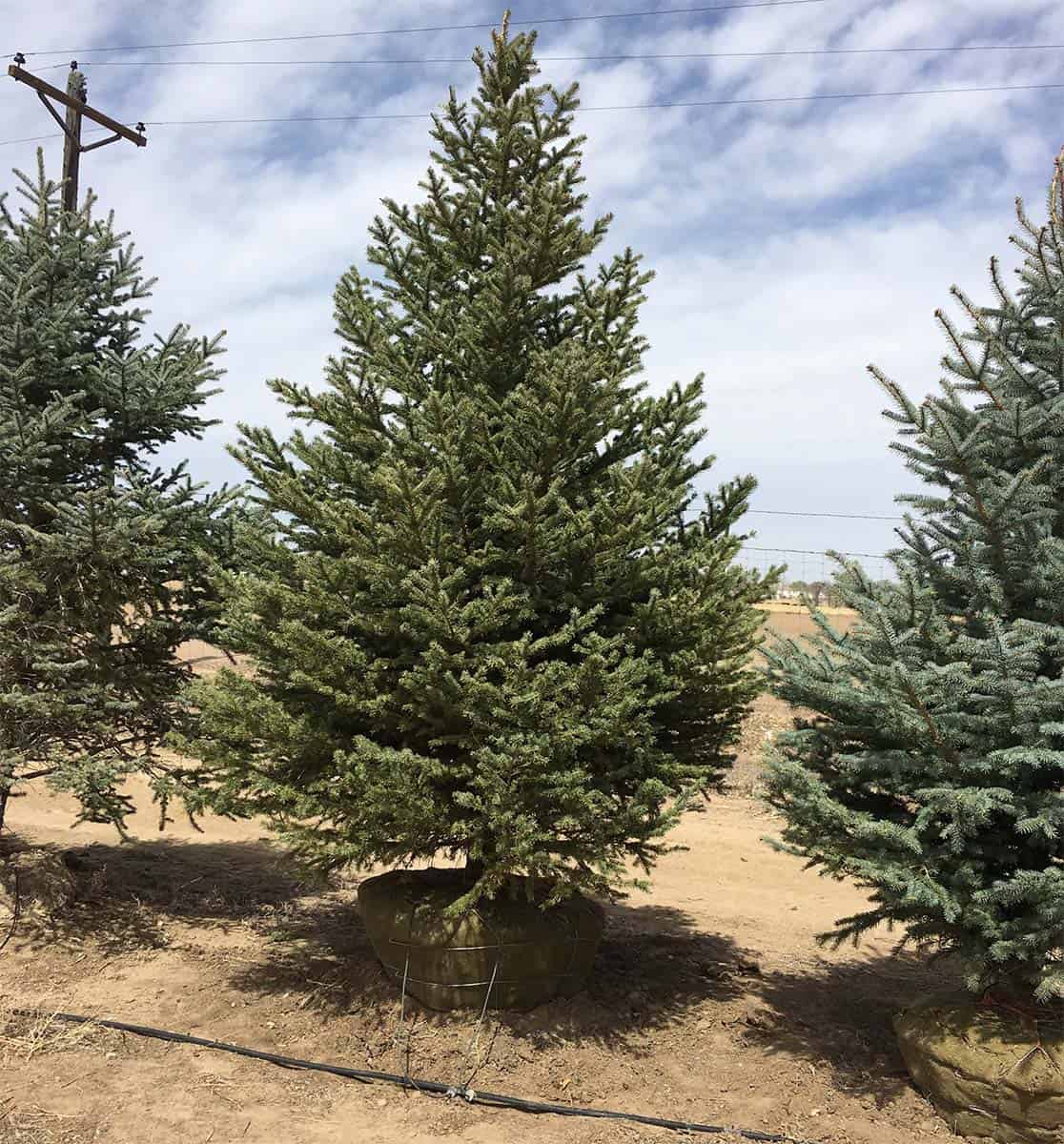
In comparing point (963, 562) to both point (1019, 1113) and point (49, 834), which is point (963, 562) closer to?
point (1019, 1113)

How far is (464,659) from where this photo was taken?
6098 mm

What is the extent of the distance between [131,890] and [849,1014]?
6.89m

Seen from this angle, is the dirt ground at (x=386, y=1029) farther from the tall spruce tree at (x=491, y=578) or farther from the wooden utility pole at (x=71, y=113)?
the wooden utility pole at (x=71, y=113)

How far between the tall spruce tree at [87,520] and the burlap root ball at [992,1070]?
222 inches

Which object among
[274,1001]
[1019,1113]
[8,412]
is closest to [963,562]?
[1019,1113]

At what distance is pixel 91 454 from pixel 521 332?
4.36 m

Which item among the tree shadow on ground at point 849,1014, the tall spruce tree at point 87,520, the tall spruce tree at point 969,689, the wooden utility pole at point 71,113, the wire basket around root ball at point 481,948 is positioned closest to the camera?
the tall spruce tree at point 969,689

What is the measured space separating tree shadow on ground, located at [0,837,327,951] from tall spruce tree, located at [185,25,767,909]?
1.29m

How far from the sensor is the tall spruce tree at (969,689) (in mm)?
5086

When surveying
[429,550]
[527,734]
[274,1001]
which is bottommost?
[274,1001]

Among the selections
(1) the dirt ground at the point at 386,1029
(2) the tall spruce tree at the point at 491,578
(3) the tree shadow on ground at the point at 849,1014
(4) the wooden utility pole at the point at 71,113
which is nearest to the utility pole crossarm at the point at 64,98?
(4) the wooden utility pole at the point at 71,113

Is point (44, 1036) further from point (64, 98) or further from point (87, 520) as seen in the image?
point (64, 98)

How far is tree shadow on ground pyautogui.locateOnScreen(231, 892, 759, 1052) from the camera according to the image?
6.80 metres

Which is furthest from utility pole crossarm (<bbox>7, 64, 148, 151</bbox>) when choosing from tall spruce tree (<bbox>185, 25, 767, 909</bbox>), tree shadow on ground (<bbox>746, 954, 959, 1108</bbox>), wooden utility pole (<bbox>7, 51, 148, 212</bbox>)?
tree shadow on ground (<bbox>746, 954, 959, 1108</bbox>)
